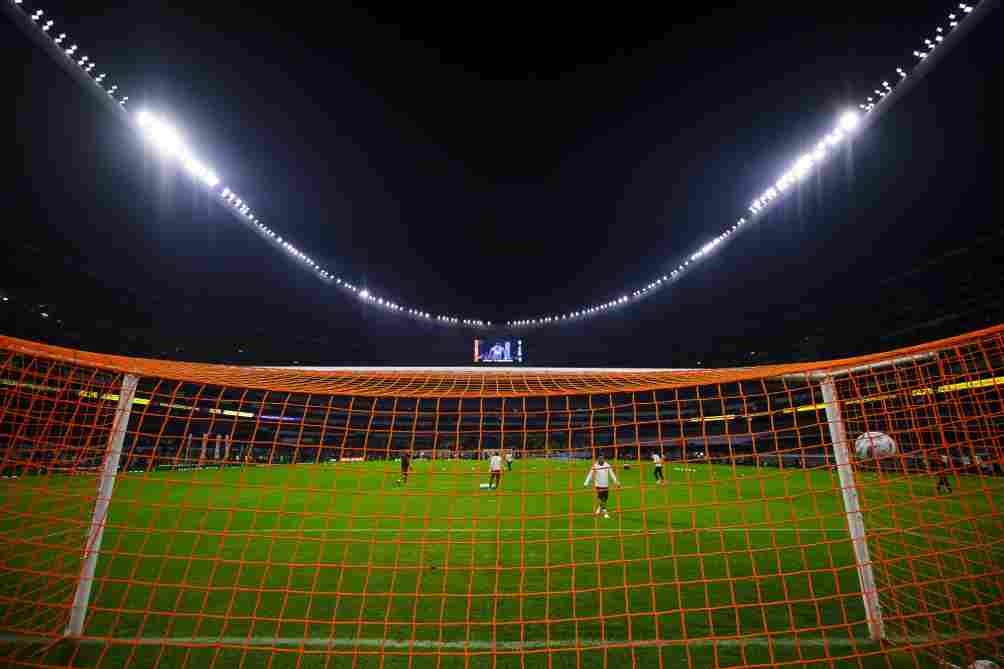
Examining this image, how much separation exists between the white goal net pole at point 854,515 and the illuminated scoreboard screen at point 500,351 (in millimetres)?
31652

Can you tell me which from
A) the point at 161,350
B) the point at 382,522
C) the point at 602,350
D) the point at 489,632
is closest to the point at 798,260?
the point at 602,350

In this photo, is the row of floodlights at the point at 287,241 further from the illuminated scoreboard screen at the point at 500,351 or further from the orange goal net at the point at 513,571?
the orange goal net at the point at 513,571

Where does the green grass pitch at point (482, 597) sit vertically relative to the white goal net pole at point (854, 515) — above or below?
below

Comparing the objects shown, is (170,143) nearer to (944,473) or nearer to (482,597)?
(482,597)

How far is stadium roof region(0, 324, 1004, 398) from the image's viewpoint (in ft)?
10.0

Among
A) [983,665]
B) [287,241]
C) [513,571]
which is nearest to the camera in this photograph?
[983,665]

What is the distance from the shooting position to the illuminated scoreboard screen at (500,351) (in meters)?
35.2

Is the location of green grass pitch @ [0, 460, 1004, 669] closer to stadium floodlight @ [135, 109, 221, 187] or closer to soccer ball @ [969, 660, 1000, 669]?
soccer ball @ [969, 660, 1000, 669]

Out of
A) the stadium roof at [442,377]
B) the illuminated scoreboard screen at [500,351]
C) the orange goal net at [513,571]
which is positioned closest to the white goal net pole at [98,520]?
the orange goal net at [513,571]

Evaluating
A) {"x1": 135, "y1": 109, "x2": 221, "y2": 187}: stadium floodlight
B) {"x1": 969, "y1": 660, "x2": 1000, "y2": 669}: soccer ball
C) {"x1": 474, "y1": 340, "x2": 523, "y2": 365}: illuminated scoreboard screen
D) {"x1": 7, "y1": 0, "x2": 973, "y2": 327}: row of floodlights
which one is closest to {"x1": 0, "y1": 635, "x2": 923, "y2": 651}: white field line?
{"x1": 969, "y1": 660, "x2": 1000, "y2": 669}: soccer ball

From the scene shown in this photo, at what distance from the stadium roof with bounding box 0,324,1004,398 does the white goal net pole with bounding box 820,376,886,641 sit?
341 millimetres

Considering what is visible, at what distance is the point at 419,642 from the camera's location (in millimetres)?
3375

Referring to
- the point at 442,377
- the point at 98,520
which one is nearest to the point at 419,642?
the point at 98,520

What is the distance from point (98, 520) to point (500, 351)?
32127 mm
